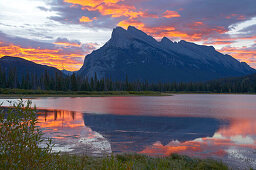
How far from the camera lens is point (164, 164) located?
1098 centimetres

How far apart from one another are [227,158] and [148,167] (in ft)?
19.6

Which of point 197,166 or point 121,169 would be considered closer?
point 121,169

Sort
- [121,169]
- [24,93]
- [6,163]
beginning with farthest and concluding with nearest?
1. [24,93]
2. [121,169]
3. [6,163]

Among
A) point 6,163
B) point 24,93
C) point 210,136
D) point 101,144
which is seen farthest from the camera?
point 24,93

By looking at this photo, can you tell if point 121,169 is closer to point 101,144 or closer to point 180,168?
point 180,168

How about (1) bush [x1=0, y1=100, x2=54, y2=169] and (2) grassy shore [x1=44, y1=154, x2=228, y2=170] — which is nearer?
(1) bush [x1=0, y1=100, x2=54, y2=169]

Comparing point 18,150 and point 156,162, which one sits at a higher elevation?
point 18,150

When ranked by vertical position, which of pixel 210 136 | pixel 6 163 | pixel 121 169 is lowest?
pixel 210 136

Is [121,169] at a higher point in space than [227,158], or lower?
higher

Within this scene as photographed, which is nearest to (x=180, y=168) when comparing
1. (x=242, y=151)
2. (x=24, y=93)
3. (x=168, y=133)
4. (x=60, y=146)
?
(x=242, y=151)

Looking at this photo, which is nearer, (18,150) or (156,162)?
(18,150)

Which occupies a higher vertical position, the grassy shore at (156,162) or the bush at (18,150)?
the bush at (18,150)

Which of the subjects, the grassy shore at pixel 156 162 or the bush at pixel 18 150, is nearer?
the bush at pixel 18 150

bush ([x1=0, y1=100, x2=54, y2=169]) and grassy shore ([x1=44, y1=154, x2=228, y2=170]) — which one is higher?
bush ([x1=0, y1=100, x2=54, y2=169])
